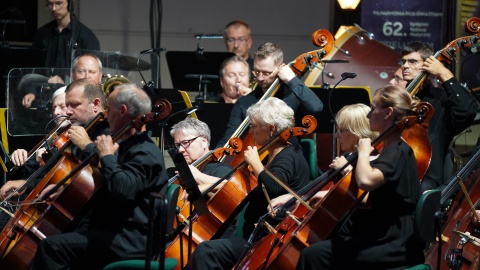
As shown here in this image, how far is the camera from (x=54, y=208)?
4.92 metres

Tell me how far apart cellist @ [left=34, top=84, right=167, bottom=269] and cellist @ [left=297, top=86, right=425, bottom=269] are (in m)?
0.80

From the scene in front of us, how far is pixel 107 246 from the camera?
15.7ft

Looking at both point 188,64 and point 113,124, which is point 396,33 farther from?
point 113,124

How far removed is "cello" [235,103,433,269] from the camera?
4578 mm

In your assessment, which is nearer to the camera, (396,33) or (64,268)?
(64,268)

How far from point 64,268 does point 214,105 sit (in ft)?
7.53

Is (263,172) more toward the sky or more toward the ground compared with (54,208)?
more toward the sky

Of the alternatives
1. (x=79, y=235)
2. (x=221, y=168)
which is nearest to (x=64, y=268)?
(x=79, y=235)

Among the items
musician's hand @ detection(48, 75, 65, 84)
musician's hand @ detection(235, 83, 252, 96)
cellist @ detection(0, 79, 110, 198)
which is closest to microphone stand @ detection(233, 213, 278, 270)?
cellist @ detection(0, 79, 110, 198)

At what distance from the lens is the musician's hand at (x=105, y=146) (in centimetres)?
474

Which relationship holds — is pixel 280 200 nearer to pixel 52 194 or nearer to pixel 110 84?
pixel 52 194

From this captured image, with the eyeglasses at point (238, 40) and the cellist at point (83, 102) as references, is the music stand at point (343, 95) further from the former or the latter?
the cellist at point (83, 102)

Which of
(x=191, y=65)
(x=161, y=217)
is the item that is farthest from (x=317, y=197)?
(x=191, y=65)

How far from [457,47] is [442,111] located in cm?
39
